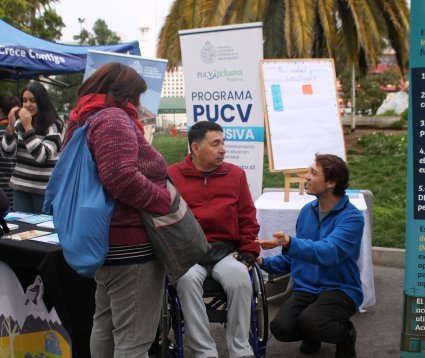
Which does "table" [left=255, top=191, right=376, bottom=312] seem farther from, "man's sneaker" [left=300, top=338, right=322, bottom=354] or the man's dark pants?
the man's dark pants

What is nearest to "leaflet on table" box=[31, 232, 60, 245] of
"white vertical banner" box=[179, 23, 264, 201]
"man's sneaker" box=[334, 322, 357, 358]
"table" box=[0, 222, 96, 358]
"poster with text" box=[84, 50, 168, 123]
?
"table" box=[0, 222, 96, 358]

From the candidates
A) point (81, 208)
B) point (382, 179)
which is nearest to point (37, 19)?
point (382, 179)

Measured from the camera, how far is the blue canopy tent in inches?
302

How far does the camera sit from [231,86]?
5211 mm

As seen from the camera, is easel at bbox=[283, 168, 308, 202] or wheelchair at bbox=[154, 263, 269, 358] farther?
easel at bbox=[283, 168, 308, 202]

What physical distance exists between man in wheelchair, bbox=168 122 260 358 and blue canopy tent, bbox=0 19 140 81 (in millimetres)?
5077

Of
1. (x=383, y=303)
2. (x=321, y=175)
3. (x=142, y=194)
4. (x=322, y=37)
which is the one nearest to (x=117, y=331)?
(x=142, y=194)

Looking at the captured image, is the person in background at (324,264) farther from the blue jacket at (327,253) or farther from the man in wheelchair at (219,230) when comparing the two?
the man in wheelchair at (219,230)

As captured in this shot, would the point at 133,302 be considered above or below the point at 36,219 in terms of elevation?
below

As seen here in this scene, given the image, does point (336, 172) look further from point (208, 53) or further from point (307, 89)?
point (208, 53)

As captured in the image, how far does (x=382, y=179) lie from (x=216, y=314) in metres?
6.32

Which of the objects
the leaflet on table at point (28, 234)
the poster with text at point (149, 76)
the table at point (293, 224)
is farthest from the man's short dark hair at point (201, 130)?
the poster with text at point (149, 76)

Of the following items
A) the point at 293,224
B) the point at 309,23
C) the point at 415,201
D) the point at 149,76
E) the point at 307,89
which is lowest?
the point at 293,224

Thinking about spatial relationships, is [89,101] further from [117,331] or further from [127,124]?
[117,331]
